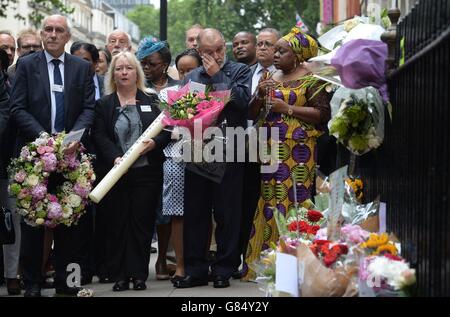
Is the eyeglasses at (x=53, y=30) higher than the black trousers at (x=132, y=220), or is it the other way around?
the eyeglasses at (x=53, y=30)

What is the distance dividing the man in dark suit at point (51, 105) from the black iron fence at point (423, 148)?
12.3 feet

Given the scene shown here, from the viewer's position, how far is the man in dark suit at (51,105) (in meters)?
9.96

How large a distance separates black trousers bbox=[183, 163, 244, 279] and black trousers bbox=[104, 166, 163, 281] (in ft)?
1.38

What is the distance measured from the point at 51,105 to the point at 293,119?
2.32 metres

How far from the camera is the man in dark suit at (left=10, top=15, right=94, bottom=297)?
9961 mm

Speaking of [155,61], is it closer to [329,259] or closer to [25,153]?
[25,153]

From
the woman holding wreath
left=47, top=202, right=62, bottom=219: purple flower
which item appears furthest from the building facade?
left=47, top=202, right=62, bottom=219: purple flower

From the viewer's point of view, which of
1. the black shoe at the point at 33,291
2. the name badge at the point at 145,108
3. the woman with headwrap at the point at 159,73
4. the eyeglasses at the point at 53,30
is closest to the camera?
the black shoe at the point at 33,291

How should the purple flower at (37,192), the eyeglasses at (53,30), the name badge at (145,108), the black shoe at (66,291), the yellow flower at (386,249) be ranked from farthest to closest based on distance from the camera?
the name badge at (145,108)
the eyeglasses at (53,30)
the black shoe at (66,291)
the purple flower at (37,192)
the yellow flower at (386,249)

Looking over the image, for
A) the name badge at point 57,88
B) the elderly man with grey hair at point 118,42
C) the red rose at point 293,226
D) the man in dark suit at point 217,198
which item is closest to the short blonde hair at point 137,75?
the man in dark suit at point 217,198

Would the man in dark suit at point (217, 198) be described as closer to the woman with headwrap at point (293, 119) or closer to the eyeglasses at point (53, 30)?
the woman with headwrap at point (293, 119)

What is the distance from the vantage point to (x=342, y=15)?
32.2 metres

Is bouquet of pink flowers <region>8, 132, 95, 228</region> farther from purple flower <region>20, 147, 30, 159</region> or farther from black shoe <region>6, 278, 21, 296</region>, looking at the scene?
black shoe <region>6, 278, 21, 296</region>
